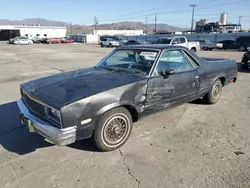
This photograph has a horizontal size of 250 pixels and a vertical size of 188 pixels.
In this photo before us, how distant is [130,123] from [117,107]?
419 mm

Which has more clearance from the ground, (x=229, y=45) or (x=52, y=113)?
(x=229, y=45)

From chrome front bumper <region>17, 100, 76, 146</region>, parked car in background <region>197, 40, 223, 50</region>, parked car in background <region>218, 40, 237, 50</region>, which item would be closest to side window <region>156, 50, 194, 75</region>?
chrome front bumper <region>17, 100, 76, 146</region>

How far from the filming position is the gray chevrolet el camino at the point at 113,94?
2943 millimetres

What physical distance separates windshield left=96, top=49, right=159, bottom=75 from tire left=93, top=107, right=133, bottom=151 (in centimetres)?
87

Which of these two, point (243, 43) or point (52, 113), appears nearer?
point (52, 113)

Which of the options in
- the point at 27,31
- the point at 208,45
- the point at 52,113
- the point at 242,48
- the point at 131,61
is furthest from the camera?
the point at 27,31

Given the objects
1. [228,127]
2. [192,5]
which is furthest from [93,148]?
[192,5]

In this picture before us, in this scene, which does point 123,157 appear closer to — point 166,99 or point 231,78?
point 166,99

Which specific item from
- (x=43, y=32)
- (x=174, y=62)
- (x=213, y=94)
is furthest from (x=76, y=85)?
(x=43, y=32)

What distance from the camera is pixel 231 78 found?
597 centimetres

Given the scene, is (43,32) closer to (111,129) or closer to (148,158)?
(111,129)

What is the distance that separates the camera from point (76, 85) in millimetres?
3404

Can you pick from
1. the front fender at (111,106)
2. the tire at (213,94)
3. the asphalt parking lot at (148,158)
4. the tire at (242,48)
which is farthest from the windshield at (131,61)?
the tire at (242,48)

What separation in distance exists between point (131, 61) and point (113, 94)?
51.0 inches
